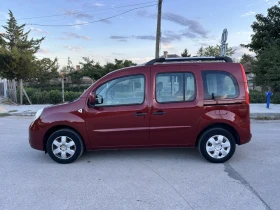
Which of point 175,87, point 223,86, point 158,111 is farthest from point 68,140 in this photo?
point 223,86

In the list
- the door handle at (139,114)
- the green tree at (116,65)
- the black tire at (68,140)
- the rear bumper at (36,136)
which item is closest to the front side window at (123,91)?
the door handle at (139,114)

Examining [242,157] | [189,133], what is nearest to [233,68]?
[189,133]

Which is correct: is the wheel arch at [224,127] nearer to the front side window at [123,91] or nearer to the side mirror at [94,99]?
the front side window at [123,91]

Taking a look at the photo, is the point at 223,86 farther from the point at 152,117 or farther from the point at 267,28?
the point at 267,28

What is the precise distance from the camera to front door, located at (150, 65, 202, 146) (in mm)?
4363

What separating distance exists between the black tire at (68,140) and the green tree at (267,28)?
18.2 m

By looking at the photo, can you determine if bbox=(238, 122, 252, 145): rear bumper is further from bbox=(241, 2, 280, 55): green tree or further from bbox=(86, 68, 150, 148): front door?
bbox=(241, 2, 280, 55): green tree

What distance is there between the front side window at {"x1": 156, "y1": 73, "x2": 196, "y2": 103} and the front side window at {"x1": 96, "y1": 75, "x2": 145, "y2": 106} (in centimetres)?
34

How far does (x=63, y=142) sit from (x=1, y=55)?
11428mm

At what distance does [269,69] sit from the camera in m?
15.7

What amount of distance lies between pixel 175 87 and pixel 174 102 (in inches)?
11.3

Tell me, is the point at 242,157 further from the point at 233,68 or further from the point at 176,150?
the point at 233,68

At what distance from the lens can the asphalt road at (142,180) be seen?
3119mm

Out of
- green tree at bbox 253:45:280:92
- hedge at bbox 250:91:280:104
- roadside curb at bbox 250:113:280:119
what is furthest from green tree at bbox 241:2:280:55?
roadside curb at bbox 250:113:280:119
